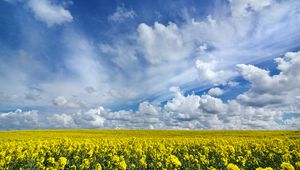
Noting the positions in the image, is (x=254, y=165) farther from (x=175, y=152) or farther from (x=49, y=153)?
(x=49, y=153)

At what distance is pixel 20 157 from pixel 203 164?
377 inches

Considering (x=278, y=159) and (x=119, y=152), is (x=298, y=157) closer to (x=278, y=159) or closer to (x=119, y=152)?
(x=278, y=159)

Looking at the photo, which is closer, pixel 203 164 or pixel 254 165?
pixel 203 164

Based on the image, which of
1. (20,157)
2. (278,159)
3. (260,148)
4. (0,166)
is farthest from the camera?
(260,148)

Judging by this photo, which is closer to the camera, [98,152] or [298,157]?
[298,157]

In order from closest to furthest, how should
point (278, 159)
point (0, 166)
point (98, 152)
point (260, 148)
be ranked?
1. point (0, 166)
2. point (278, 159)
3. point (98, 152)
4. point (260, 148)

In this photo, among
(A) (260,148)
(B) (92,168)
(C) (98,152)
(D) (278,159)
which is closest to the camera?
(B) (92,168)

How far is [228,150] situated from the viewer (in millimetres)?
19078

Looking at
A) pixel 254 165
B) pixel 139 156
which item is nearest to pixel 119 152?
pixel 139 156

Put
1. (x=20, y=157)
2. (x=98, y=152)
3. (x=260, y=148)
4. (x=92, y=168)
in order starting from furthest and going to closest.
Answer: (x=260, y=148)
(x=98, y=152)
(x=20, y=157)
(x=92, y=168)

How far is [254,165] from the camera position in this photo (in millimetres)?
16812

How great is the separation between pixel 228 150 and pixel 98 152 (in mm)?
8233

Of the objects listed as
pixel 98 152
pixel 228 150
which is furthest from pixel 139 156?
pixel 228 150

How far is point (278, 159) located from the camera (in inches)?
728
